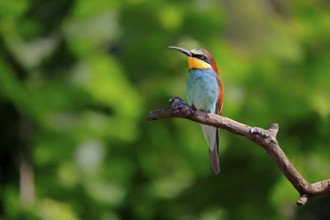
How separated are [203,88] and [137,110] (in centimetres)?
216

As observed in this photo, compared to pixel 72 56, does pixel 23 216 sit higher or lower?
lower

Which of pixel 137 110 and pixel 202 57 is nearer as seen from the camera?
pixel 202 57

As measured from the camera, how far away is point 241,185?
4.07m

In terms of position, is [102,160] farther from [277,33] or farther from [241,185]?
[277,33]

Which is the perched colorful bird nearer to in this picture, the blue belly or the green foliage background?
the blue belly

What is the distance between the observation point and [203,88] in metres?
2.25

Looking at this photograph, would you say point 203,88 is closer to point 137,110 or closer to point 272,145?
point 272,145

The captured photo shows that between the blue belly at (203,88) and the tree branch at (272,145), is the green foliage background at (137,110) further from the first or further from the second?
the tree branch at (272,145)

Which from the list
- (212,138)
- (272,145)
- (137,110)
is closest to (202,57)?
(212,138)

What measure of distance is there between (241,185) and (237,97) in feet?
1.44

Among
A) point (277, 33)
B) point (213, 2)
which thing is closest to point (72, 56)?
point (213, 2)

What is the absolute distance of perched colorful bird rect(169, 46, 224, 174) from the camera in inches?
86.6

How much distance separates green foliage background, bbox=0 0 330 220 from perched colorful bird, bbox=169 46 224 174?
1676mm

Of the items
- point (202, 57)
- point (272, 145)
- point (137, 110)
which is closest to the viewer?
point (272, 145)
